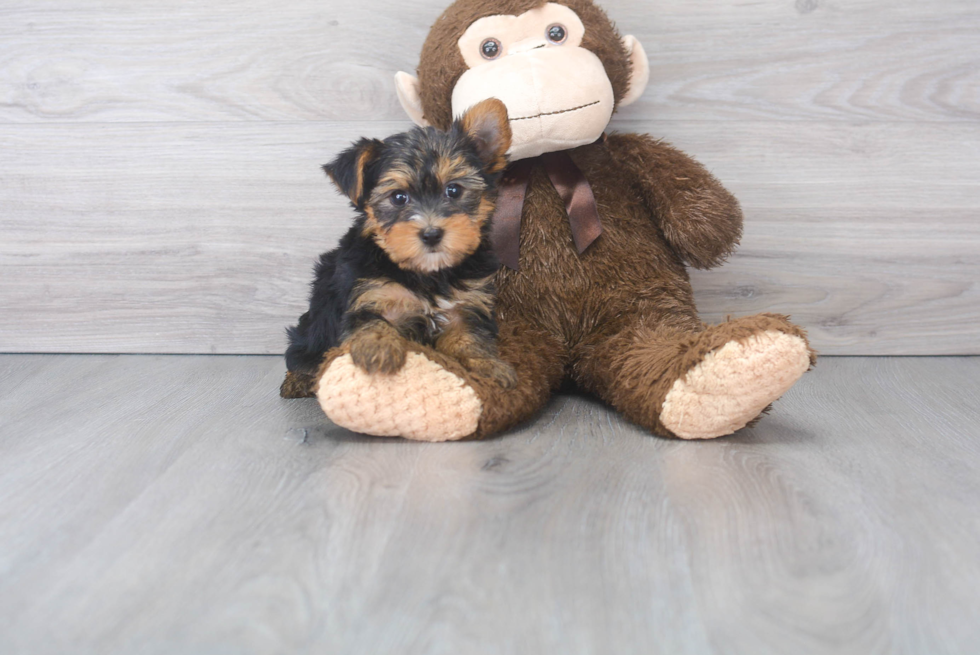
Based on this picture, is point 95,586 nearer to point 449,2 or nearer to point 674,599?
point 674,599

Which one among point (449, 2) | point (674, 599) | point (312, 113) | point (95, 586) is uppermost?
point (449, 2)

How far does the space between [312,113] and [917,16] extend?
1.83m

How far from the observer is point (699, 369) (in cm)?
160

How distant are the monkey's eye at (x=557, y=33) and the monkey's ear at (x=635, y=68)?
21cm

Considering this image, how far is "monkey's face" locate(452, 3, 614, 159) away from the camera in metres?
1.88

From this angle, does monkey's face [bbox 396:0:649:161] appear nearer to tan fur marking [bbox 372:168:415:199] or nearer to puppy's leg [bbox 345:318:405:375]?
tan fur marking [bbox 372:168:415:199]

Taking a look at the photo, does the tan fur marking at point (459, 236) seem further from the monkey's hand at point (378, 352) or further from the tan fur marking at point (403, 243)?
the monkey's hand at point (378, 352)

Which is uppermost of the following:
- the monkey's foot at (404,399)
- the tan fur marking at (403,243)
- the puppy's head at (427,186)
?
the puppy's head at (427,186)

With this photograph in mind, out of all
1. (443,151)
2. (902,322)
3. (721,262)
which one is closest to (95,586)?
(443,151)

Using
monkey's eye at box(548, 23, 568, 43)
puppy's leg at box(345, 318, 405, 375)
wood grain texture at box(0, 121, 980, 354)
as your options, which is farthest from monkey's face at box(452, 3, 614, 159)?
puppy's leg at box(345, 318, 405, 375)

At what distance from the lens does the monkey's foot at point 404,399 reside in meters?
1.60

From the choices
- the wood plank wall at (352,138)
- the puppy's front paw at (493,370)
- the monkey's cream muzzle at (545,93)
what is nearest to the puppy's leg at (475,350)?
the puppy's front paw at (493,370)

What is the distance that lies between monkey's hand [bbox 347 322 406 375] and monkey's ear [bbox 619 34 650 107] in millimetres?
1008

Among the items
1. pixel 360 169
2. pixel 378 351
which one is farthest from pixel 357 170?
pixel 378 351
